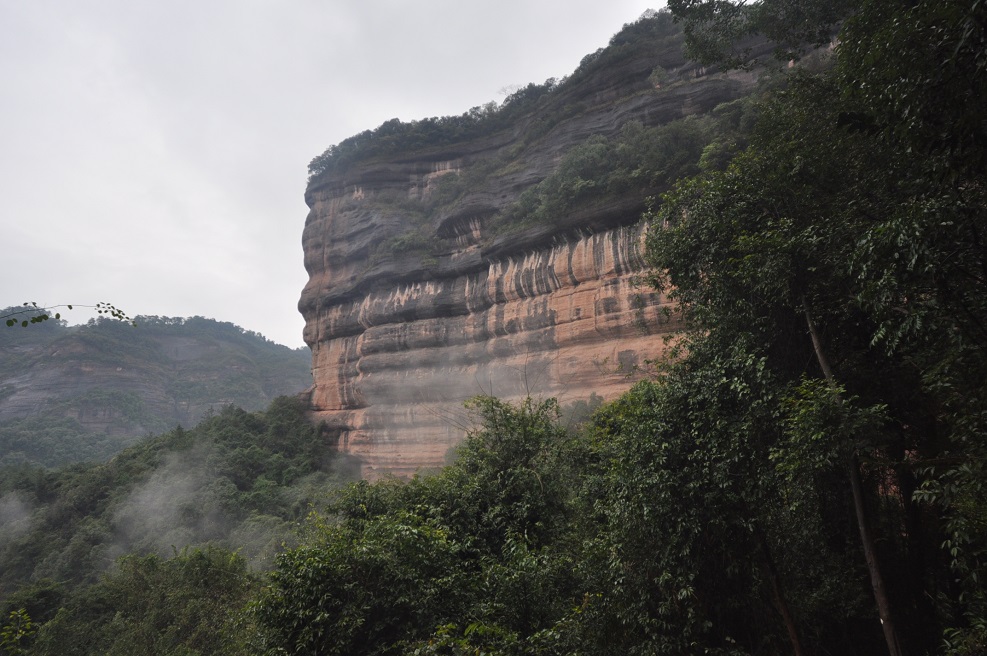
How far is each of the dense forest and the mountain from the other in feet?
149

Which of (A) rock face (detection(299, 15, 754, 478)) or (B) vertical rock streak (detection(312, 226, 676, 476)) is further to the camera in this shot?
(A) rock face (detection(299, 15, 754, 478))

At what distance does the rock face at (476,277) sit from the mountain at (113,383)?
2316cm

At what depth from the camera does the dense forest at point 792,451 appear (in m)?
3.66

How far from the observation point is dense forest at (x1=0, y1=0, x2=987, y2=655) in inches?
144

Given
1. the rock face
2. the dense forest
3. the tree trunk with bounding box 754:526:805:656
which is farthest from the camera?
the rock face

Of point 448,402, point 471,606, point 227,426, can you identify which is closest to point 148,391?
point 227,426

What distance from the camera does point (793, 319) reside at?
584 cm

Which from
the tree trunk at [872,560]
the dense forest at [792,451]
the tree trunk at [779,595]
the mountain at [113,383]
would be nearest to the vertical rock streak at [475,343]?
the dense forest at [792,451]

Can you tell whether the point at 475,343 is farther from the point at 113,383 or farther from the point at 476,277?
the point at 113,383

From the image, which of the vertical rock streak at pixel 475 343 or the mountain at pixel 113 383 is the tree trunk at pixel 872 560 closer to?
the vertical rock streak at pixel 475 343

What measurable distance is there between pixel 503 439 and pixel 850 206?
20.6 feet

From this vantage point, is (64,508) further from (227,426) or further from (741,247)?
(741,247)

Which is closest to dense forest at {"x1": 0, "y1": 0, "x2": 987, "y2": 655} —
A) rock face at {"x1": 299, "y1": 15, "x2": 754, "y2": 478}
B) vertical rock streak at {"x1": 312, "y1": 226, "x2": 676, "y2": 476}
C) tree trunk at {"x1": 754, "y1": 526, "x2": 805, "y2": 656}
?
tree trunk at {"x1": 754, "y1": 526, "x2": 805, "y2": 656}

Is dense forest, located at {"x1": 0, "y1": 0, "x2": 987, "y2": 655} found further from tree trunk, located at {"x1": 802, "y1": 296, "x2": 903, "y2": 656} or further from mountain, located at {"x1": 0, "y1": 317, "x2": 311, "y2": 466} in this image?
mountain, located at {"x1": 0, "y1": 317, "x2": 311, "y2": 466}
